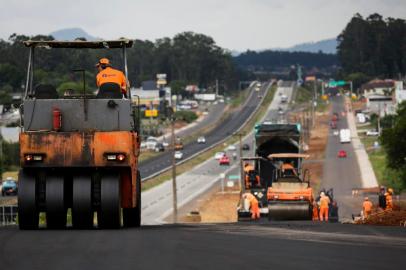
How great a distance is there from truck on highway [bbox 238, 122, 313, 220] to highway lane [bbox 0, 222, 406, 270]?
2298 cm

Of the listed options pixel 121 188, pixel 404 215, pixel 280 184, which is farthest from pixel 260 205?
pixel 121 188

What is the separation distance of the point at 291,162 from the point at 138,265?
41408mm

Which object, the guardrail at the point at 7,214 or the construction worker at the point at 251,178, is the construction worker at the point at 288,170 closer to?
the construction worker at the point at 251,178

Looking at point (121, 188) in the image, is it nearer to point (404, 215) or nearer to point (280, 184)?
point (404, 215)

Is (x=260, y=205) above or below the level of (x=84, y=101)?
below

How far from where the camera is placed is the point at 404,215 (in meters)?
26.6

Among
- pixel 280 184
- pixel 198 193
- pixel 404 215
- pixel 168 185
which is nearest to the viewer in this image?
pixel 404 215

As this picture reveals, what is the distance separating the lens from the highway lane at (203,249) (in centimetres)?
1364

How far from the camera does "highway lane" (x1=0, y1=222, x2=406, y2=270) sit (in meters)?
13.6

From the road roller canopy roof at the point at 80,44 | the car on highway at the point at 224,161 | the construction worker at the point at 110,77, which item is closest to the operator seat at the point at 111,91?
the construction worker at the point at 110,77

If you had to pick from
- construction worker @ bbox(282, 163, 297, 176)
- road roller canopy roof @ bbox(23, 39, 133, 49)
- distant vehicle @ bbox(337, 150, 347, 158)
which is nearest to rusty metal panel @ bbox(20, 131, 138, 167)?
road roller canopy roof @ bbox(23, 39, 133, 49)

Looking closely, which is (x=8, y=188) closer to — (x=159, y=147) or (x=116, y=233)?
(x=159, y=147)

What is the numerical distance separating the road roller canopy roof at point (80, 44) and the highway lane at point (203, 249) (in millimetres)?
4080

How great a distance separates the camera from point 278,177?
49625 mm
